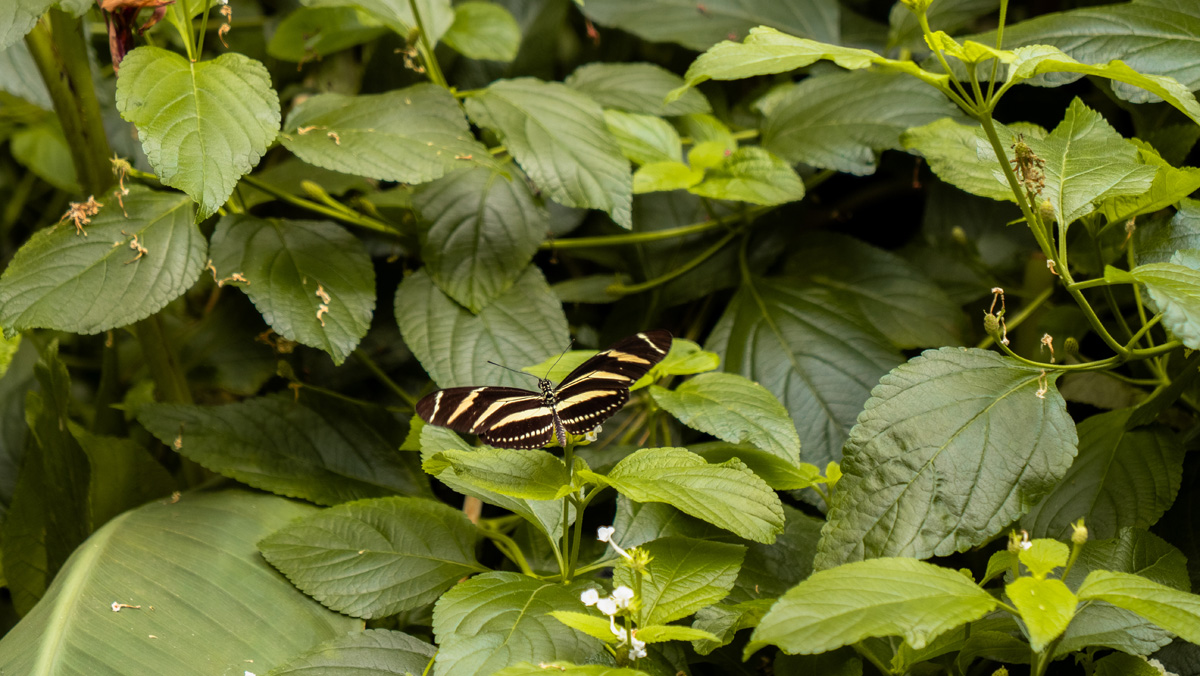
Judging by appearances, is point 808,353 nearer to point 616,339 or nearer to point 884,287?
point 884,287

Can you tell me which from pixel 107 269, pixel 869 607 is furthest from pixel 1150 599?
pixel 107 269

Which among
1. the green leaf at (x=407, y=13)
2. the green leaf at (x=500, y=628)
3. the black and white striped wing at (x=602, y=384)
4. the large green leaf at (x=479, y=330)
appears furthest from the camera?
the green leaf at (x=407, y=13)

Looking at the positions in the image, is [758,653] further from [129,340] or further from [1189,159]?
[129,340]

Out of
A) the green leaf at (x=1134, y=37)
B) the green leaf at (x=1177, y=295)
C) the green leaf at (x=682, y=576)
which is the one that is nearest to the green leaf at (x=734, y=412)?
the green leaf at (x=682, y=576)

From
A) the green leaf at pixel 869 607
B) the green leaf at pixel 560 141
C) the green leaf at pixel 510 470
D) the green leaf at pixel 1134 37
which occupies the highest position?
the green leaf at pixel 1134 37

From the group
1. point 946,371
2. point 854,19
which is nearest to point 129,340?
point 946,371

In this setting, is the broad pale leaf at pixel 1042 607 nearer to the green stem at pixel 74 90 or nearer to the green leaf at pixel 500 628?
the green leaf at pixel 500 628
